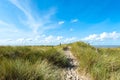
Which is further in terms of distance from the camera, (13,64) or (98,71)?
(98,71)

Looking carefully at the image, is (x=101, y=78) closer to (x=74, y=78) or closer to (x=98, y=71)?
(x=98, y=71)

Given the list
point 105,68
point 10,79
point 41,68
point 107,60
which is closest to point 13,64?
point 10,79

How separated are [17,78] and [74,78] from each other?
3.38m

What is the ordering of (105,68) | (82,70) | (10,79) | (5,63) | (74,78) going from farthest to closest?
(82,70) → (74,78) → (105,68) → (5,63) → (10,79)

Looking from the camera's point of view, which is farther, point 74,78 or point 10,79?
point 74,78

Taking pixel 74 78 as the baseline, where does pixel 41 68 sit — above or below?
above

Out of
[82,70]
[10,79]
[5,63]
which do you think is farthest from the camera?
[82,70]

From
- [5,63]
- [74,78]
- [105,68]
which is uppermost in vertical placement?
[5,63]

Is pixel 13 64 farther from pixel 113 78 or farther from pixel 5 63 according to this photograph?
pixel 113 78

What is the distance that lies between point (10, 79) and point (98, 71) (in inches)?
137

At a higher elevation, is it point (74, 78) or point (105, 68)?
point (105, 68)

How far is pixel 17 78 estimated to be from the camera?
468 centimetres

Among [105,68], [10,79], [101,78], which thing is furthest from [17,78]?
[105,68]

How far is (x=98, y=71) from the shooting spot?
6.56m
